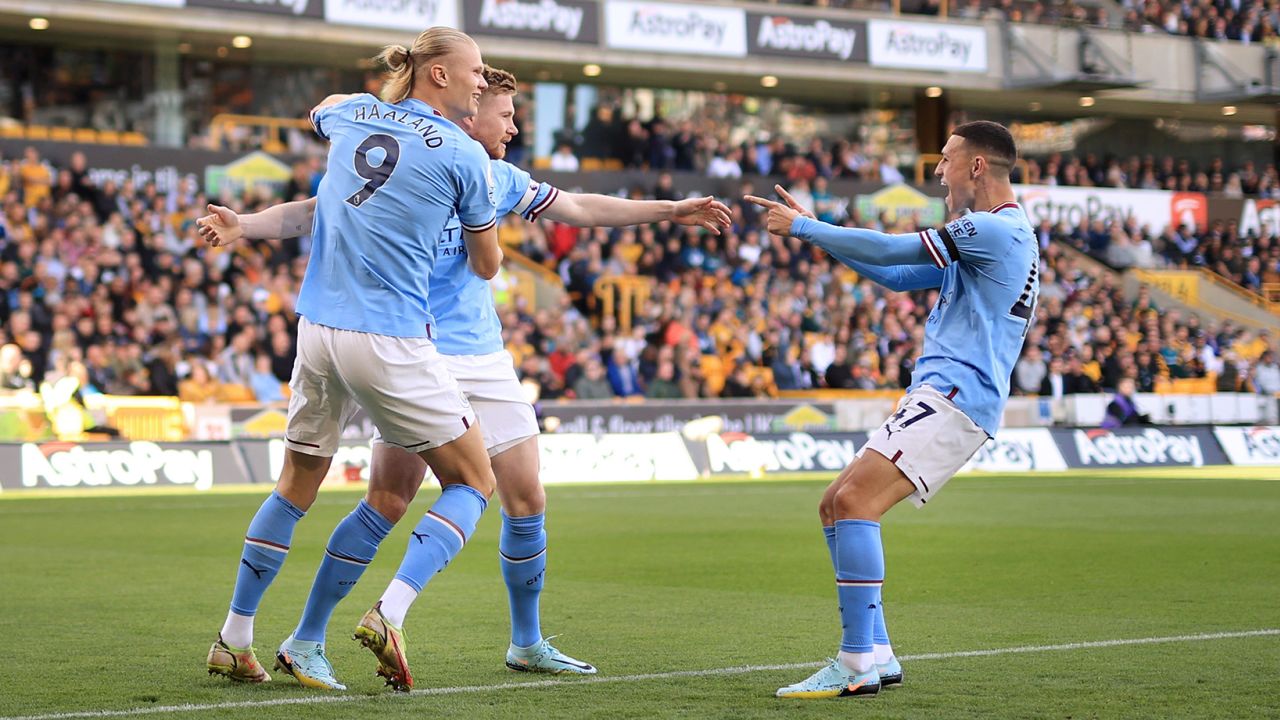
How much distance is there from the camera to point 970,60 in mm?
39750

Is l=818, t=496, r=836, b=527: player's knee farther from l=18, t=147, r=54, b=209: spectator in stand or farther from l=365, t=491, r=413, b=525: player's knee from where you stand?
l=18, t=147, r=54, b=209: spectator in stand

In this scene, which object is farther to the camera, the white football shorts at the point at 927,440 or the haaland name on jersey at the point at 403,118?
the white football shorts at the point at 927,440

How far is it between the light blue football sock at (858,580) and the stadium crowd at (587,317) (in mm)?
17310

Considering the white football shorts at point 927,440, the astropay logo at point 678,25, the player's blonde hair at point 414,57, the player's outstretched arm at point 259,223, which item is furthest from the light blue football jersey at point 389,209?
the astropay logo at point 678,25

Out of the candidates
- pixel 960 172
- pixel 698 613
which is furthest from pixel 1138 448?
pixel 960 172

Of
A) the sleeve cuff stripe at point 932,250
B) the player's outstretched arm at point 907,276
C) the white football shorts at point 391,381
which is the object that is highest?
the sleeve cuff stripe at point 932,250

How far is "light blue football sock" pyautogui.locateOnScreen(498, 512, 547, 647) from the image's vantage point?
22.4 ft

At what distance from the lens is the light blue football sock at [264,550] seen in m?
6.42

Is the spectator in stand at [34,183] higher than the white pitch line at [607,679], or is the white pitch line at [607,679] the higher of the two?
the spectator in stand at [34,183]

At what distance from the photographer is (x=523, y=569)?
22.5 feet

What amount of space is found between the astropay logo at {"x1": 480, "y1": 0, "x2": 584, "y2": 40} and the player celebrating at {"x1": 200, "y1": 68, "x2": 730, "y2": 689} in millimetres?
27677

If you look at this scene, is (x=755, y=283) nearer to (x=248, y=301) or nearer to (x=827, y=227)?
(x=248, y=301)

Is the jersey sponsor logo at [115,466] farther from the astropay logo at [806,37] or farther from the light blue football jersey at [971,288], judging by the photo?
the astropay logo at [806,37]

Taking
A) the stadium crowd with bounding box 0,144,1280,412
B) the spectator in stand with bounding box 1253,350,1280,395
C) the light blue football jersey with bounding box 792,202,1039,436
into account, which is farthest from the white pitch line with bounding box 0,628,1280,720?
the spectator in stand with bounding box 1253,350,1280,395
